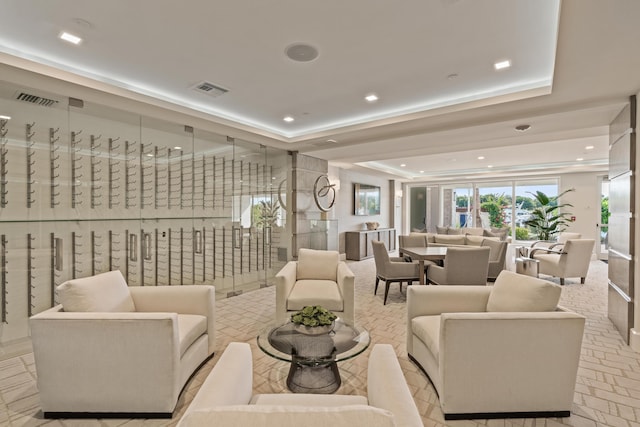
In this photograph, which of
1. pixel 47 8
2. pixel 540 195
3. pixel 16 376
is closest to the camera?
pixel 47 8

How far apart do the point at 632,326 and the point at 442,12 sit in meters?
3.50

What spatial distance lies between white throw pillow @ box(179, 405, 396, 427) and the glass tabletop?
1336 mm

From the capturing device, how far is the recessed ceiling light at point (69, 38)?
250cm

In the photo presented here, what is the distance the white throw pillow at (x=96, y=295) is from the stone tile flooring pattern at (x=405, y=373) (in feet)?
2.30

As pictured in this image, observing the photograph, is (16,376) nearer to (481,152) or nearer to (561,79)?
(561,79)

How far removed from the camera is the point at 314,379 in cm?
236

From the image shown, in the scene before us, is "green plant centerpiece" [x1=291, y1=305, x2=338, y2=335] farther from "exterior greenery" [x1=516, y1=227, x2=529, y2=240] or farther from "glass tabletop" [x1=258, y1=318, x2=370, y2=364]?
"exterior greenery" [x1=516, y1=227, x2=529, y2=240]

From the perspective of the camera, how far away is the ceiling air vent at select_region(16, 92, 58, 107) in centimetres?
310

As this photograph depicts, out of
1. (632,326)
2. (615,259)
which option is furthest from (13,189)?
(615,259)

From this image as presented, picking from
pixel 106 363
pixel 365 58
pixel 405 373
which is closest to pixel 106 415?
pixel 106 363

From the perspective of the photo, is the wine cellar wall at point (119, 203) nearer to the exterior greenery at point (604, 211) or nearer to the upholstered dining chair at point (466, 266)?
the upholstered dining chair at point (466, 266)

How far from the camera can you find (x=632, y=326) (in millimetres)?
3115

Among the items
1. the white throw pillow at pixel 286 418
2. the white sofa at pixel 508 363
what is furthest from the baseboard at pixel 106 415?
the white sofa at pixel 508 363

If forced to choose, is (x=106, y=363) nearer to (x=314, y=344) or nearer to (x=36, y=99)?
(x=314, y=344)
